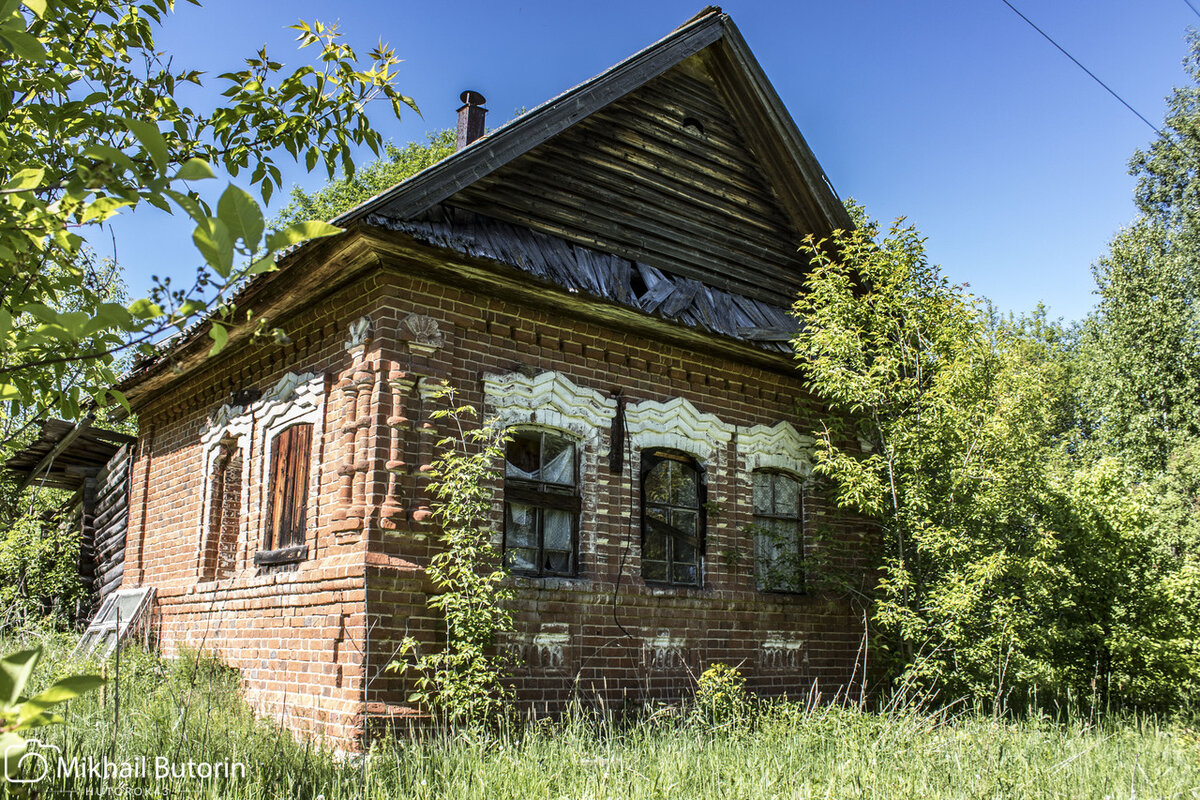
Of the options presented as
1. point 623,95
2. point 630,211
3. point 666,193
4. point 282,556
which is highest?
point 623,95

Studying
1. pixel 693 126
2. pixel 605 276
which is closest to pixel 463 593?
pixel 605 276

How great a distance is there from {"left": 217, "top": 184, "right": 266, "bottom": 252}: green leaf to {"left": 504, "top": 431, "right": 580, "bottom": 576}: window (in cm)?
561

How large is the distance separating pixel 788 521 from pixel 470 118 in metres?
5.95

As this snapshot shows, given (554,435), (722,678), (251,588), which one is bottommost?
(722,678)

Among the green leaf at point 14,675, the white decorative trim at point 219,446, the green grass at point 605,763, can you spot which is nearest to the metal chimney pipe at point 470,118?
the white decorative trim at point 219,446

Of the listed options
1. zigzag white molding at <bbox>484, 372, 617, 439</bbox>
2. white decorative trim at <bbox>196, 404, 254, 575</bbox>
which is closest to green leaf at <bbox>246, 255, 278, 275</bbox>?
zigzag white molding at <bbox>484, 372, 617, 439</bbox>

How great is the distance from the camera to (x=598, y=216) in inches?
336

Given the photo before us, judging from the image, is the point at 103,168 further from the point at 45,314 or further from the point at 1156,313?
the point at 1156,313

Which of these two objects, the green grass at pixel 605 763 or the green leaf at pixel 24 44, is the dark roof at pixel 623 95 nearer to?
the green grass at pixel 605 763

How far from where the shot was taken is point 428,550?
6.50 m

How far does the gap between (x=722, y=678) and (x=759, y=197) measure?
18.7 feet

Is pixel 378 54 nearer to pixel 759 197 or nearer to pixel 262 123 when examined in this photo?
pixel 262 123

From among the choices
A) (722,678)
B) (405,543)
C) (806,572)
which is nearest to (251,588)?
(405,543)

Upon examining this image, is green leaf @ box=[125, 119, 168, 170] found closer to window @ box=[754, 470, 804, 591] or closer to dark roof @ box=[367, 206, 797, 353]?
dark roof @ box=[367, 206, 797, 353]
